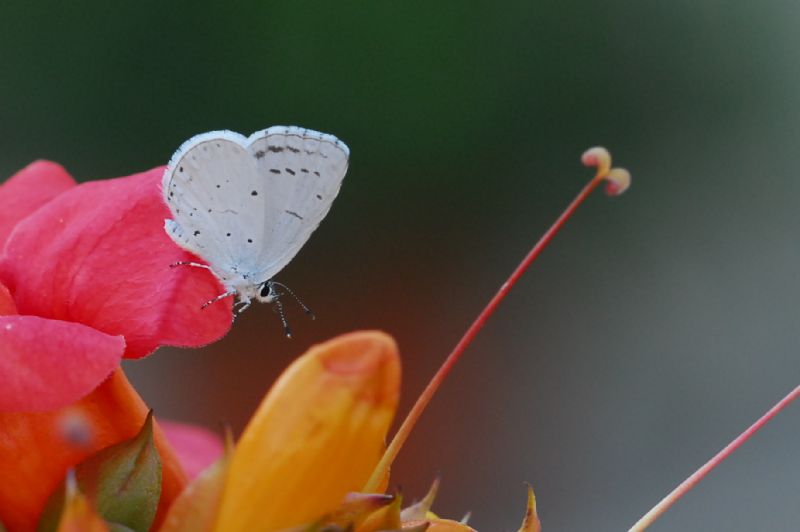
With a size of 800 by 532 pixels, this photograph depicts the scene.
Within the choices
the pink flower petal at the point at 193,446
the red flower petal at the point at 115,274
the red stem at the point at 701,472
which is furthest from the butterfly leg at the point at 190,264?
the red stem at the point at 701,472

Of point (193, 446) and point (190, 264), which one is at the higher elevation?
point (190, 264)

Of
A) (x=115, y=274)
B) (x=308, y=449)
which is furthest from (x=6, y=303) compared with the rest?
(x=308, y=449)

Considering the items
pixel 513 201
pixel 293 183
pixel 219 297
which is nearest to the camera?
pixel 219 297

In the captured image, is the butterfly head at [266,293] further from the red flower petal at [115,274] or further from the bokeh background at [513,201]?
the bokeh background at [513,201]

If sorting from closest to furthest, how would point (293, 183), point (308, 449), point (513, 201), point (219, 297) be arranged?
point (308, 449)
point (219, 297)
point (293, 183)
point (513, 201)

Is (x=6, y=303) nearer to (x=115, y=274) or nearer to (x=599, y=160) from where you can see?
(x=115, y=274)

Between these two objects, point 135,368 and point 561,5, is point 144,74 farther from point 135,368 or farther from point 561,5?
point 561,5

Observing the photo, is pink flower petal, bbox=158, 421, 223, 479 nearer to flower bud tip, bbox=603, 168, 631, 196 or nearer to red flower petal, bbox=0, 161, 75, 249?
red flower petal, bbox=0, 161, 75, 249

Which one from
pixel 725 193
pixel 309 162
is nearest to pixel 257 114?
pixel 725 193
